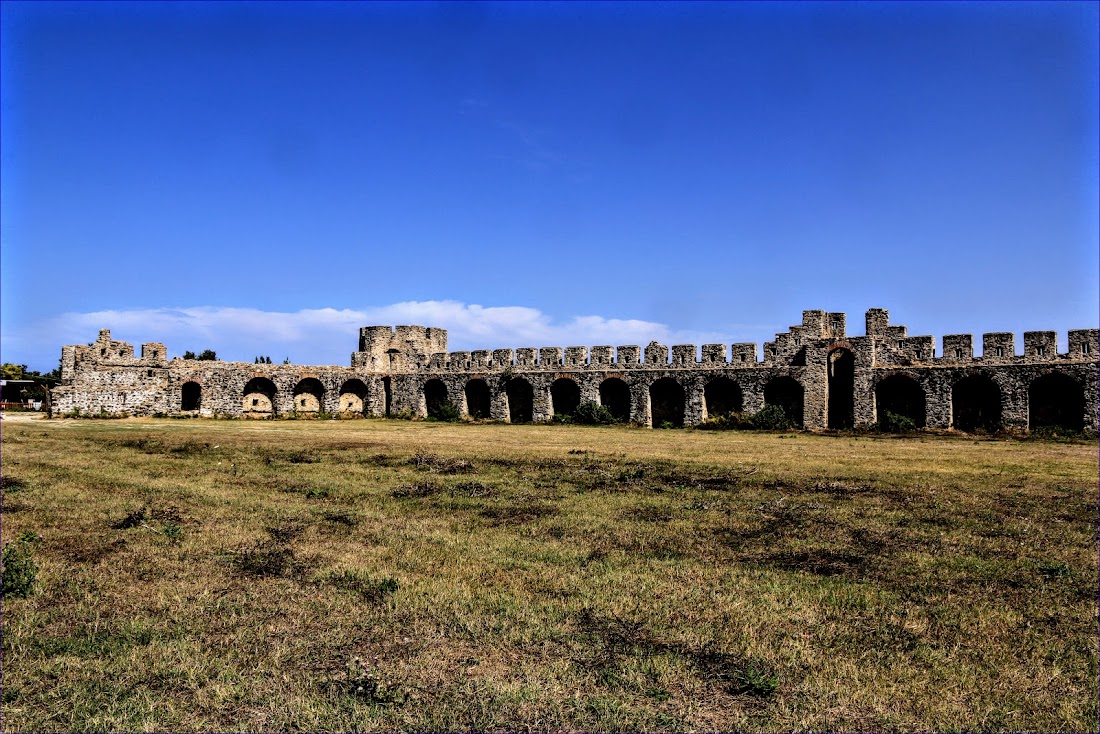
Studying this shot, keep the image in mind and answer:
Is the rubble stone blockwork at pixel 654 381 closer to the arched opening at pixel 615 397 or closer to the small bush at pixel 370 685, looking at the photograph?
the arched opening at pixel 615 397

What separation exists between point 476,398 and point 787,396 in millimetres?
17130

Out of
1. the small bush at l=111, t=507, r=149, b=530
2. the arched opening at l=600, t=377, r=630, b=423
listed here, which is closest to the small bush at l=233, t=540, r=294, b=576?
the small bush at l=111, t=507, r=149, b=530

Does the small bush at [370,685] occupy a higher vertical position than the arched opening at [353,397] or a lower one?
lower

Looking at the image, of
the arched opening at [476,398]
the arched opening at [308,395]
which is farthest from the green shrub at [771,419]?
the arched opening at [308,395]

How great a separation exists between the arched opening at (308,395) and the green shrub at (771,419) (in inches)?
945

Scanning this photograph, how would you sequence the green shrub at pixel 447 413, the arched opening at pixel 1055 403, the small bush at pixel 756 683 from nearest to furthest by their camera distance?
the small bush at pixel 756 683 < the arched opening at pixel 1055 403 < the green shrub at pixel 447 413

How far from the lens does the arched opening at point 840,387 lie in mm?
30175

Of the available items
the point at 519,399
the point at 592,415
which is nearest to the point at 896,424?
the point at 592,415

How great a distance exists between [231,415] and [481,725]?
3657 cm

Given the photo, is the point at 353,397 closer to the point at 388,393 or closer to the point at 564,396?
the point at 388,393

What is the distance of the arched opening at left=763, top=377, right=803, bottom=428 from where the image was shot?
101ft

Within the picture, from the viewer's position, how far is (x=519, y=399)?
3806cm

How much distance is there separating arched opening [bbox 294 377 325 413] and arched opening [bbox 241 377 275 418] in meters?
1.35

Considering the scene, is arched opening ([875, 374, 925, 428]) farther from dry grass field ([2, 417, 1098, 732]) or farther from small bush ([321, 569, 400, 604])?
small bush ([321, 569, 400, 604])
